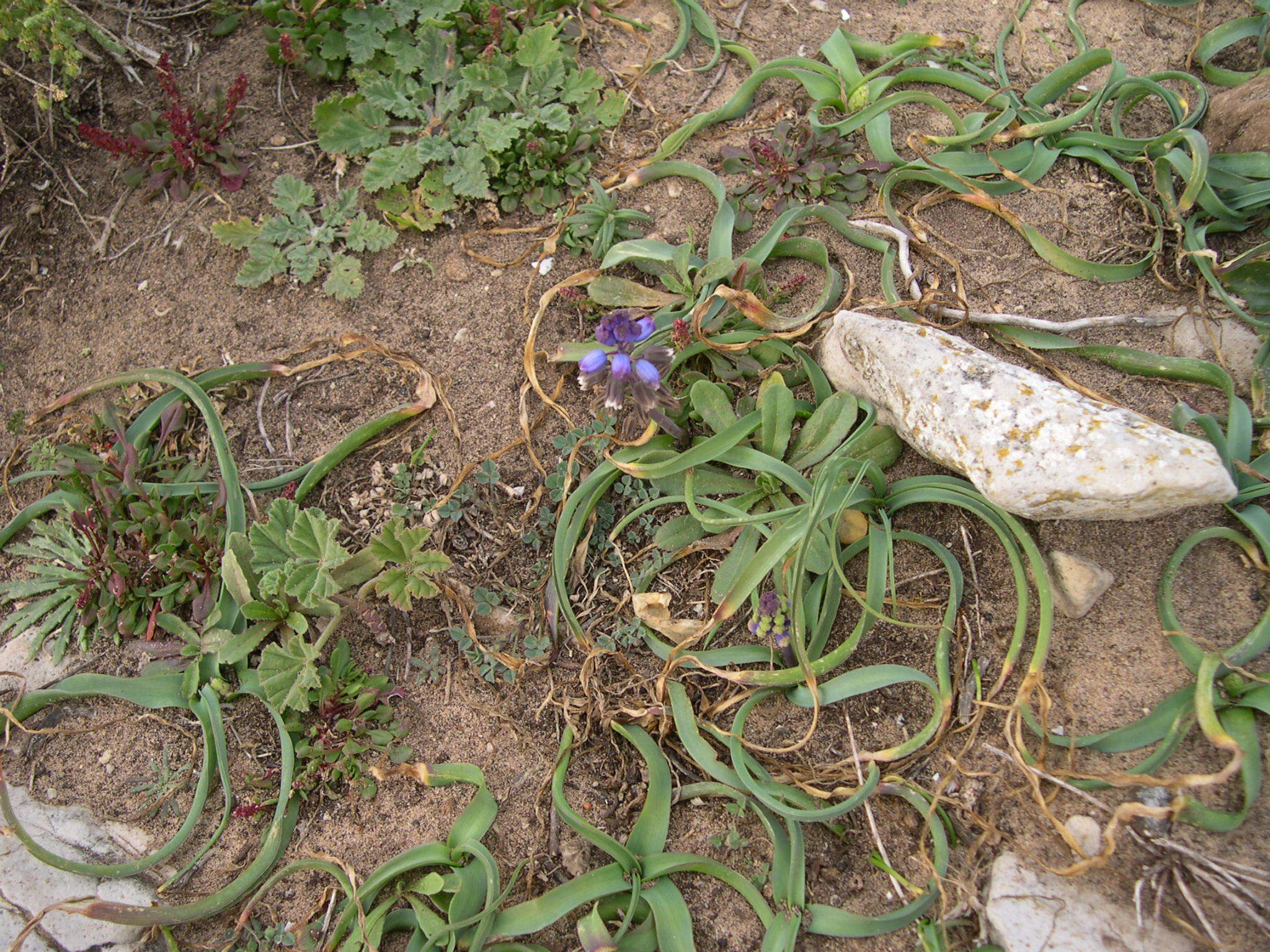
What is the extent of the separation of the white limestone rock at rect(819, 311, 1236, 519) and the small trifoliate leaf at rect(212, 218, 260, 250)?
2.05m

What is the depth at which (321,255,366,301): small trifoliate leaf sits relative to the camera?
8.90 feet

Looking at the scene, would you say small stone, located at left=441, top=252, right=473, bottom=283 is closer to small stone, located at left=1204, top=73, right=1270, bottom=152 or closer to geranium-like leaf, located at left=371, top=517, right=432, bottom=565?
geranium-like leaf, located at left=371, top=517, right=432, bottom=565

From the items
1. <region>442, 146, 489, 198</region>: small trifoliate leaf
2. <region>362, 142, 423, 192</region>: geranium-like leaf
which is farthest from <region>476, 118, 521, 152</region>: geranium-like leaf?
<region>362, 142, 423, 192</region>: geranium-like leaf

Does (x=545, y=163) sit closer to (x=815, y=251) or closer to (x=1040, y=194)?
(x=815, y=251)

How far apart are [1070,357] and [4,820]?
10.7 ft

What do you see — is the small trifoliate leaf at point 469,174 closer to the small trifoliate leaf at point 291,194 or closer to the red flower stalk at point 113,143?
the small trifoliate leaf at point 291,194

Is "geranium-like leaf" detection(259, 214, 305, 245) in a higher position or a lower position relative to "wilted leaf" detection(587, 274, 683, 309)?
higher

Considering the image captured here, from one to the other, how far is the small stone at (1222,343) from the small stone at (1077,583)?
754 millimetres

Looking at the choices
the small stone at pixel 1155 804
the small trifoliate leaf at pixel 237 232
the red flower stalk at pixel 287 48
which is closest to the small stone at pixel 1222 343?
the small stone at pixel 1155 804

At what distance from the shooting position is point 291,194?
282cm

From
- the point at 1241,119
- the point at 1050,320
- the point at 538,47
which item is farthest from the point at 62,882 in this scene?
the point at 1241,119

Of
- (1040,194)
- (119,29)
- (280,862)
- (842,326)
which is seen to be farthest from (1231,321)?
(119,29)

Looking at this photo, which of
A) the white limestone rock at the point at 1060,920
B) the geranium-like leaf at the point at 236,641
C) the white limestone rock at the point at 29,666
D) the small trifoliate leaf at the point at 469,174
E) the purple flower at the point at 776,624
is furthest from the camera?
the small trifoliate leaf at the point at 469,174

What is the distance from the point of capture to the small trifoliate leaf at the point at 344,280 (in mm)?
2713
